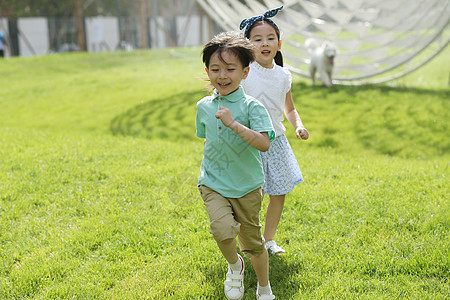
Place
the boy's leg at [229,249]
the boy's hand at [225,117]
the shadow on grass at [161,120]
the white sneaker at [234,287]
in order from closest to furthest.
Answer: the boy's hand at [225,117] < the boy's leg at [229,249] < the white sneaker at [234,287] < the shadow on grass at [161,120]

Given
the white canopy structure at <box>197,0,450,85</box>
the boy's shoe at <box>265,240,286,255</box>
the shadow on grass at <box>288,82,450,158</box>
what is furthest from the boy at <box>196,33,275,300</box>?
the white canopy structure at <box>197,0,450,85</box>

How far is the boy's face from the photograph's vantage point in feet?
7.46

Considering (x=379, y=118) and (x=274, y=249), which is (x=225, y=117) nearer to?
(x=274, y=249)

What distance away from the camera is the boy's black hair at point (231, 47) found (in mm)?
2283

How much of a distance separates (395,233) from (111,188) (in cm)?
264

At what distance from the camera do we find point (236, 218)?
243cm

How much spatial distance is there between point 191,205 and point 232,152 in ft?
5.59

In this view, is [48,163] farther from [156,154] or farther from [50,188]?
[156,154]

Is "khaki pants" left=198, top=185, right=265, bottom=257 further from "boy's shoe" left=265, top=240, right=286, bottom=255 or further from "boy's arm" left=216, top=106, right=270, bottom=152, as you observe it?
"boy's shoe" left=265, top=240, right=286, bottom=255

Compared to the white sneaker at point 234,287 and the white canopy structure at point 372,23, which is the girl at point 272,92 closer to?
the white sneaker at point 234,287

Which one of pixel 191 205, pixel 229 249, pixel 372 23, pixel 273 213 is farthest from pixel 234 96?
pixel 372 23

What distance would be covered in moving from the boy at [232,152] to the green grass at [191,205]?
0.25 m

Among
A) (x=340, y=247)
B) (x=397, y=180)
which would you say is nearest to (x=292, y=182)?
(x=340, y=247)

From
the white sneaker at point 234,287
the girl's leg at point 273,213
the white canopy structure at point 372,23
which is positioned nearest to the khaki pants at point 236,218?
the white sneaker at point 234,287
